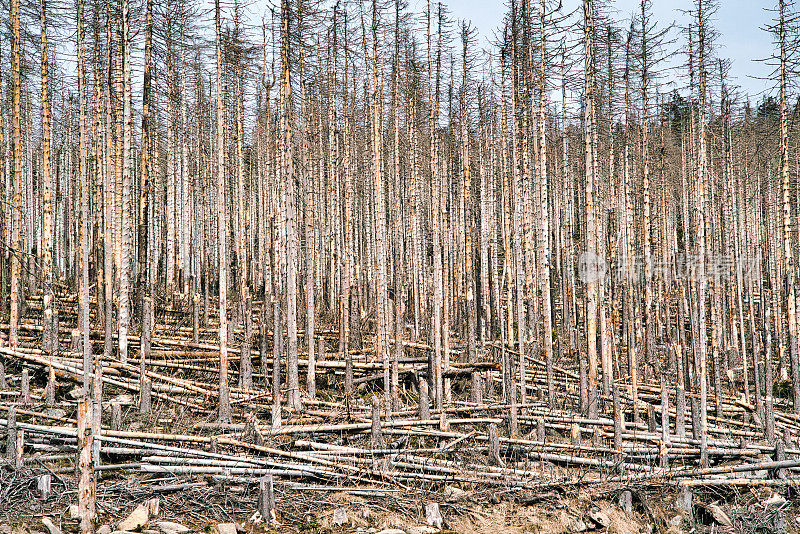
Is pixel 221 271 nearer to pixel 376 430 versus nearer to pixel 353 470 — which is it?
pixel 376 430

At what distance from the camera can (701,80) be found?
39.8 ft

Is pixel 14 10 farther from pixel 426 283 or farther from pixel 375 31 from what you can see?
pixel 426 283

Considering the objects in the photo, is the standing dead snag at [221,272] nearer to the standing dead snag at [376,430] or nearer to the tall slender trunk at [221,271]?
the tall slender trunk at [221,271]

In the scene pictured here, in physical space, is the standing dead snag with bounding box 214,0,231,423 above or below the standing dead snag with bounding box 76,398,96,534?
above

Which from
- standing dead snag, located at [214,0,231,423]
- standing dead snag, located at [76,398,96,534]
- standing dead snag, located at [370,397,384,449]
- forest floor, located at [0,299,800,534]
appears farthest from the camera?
standing dead snag, located at [214,0,231,423]

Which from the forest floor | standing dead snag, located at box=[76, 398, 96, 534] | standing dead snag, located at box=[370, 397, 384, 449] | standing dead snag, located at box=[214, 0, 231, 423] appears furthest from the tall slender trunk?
standing dead snag, located at box=[76, 398, 96, 534]

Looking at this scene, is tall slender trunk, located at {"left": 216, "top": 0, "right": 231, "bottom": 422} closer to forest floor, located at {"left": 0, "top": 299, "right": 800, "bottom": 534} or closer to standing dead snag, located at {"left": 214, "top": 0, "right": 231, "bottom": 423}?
standing dead snag, located at {"left": 214, "top": 0, "right": 231, "bottom": 423}

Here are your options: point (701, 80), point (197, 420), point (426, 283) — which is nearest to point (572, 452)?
point (197, 420)

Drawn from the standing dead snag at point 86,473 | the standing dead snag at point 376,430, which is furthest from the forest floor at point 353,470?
the standing dead snag at point 86,473

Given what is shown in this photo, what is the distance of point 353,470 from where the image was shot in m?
6.92

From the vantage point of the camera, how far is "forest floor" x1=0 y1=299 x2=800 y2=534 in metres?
6.19

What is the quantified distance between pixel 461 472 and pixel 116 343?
266 inches

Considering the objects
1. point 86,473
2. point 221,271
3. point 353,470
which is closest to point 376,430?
point 353,470

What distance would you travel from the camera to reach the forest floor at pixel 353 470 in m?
6.19
